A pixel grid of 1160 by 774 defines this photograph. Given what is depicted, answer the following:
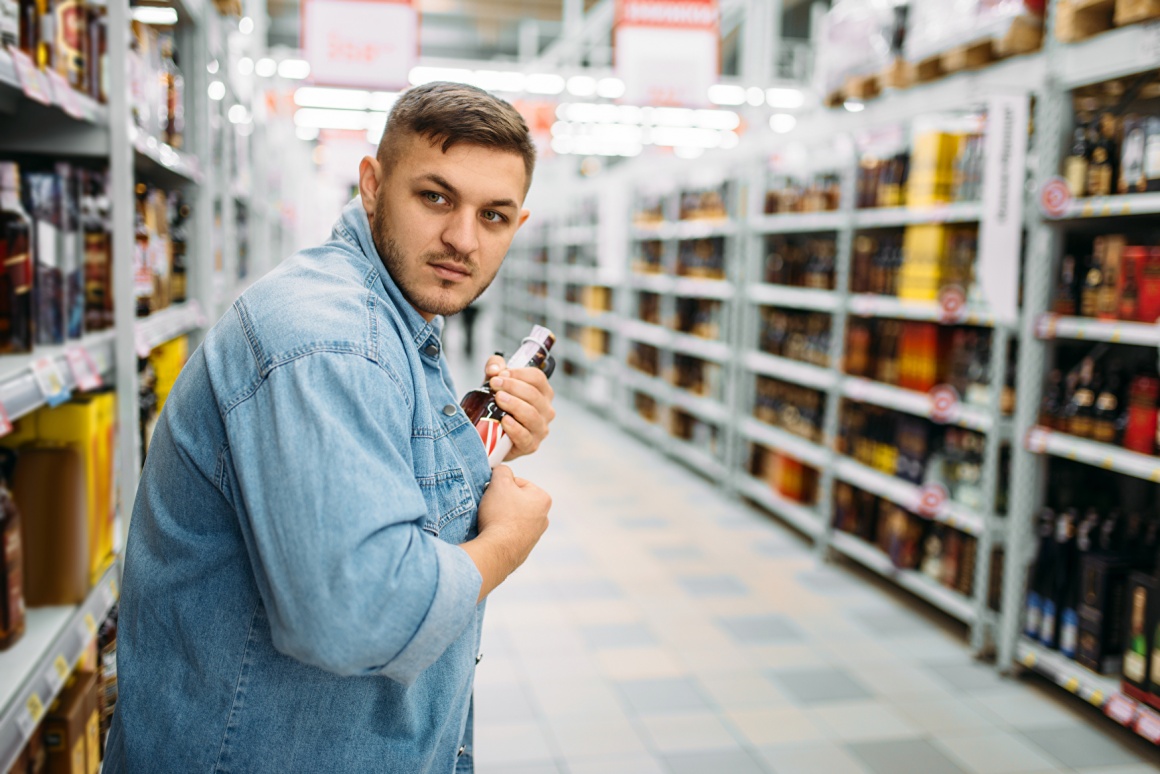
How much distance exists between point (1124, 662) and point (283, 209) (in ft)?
24.5

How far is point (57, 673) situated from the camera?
162 centimetres

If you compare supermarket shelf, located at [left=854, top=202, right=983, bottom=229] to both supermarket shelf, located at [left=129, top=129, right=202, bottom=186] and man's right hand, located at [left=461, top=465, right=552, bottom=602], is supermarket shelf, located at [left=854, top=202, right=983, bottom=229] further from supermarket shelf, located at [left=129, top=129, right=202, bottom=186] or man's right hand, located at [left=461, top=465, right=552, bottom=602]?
man's right hand, located at [left=461, top=465, right=552, bottom=602]

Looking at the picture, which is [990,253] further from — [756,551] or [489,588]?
[489,588]

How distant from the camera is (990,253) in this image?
11.9 ft

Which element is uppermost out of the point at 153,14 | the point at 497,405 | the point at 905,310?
the point at 153,14

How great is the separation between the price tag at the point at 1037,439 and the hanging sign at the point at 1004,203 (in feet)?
1.45

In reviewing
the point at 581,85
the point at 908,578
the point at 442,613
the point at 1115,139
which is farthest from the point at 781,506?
the point at 581,85

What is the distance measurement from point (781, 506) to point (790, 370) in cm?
86

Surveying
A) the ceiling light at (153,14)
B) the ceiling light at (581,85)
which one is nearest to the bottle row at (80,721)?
the ceiling light at (153,14)

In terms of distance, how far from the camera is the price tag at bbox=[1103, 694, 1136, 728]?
9.98ft

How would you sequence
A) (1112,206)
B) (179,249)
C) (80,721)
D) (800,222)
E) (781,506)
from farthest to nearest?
1. (781,506)
2. (800,222)
3. (1112,206)
4. (179,249)
5. (80,721)

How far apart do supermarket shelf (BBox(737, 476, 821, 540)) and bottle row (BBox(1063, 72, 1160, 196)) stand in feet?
8.20

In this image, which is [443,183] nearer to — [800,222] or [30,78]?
[30,78]

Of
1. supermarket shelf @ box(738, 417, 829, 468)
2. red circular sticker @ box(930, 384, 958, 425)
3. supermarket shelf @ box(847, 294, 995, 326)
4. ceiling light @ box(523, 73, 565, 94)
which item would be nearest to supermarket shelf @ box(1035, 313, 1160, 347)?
supermarket shelf @ box(847, 294, 995, 326)
